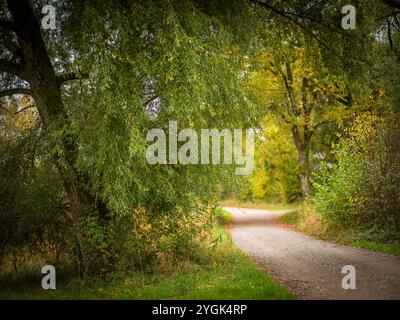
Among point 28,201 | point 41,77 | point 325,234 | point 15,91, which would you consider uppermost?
point 41,77

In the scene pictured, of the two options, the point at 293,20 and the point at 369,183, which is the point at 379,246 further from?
the point at 293,20

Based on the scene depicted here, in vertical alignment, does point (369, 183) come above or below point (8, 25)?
below

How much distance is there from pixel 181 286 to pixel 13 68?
6.78m

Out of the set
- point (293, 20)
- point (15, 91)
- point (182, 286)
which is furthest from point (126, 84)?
point (293, 20)

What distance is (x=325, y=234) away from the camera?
1450 cm

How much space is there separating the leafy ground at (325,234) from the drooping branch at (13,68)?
431 inches

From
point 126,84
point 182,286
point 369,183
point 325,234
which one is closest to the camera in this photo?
point 126,84

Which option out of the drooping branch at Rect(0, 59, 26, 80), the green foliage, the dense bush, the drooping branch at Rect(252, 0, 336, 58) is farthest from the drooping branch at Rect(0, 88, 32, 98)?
the dense bush

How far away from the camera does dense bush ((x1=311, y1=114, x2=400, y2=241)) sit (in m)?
11.5

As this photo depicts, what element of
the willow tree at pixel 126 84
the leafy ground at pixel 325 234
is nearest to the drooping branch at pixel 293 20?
the willow tree at pixel 126 84

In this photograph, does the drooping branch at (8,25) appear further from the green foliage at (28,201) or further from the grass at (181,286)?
the grass at (181,286)

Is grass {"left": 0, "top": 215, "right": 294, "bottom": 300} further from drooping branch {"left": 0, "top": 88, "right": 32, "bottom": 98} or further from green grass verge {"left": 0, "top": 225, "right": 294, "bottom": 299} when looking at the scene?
drooping branch {"left": 0, "top": 88, "right": 32, "bottom": 98}
